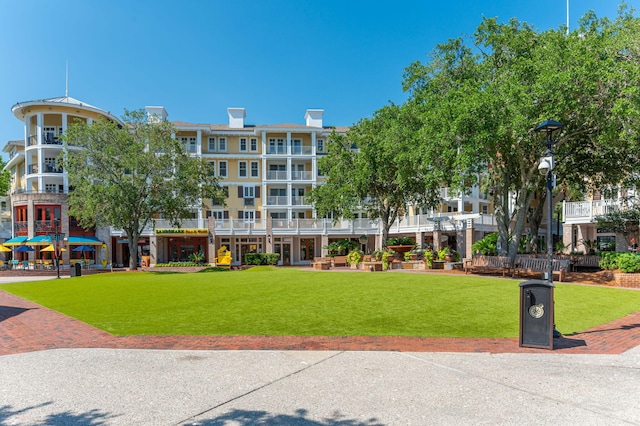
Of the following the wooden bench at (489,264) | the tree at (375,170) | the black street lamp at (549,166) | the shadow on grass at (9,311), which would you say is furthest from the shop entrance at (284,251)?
the black street lamp at (549,166)

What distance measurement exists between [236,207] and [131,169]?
1784cm

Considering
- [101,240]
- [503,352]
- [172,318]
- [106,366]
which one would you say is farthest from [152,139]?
[503,352]

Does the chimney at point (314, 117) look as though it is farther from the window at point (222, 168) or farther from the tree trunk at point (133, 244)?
the tree trunk at point (133, 244)

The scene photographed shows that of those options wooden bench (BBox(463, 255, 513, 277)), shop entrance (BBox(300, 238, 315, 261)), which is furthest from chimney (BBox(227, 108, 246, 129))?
wooden bench (BBox(463, 255, 513, 277))

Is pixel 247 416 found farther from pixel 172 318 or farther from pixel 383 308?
pixel 383 308

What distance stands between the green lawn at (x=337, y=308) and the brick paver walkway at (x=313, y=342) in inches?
16.2

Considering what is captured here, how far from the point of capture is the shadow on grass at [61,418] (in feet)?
13.4

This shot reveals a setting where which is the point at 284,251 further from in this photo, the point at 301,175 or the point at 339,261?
the point at 339,261

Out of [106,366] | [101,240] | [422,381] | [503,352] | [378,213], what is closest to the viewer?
[422,381]

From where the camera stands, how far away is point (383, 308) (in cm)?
1042

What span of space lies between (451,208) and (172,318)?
122ft

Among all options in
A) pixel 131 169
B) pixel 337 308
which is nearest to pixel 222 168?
pixel 131 169

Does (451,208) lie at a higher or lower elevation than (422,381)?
higher

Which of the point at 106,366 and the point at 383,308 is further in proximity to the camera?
the point at 383,308
